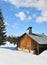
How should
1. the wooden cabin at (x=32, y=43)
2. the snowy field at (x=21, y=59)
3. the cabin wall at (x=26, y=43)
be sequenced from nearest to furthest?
the snowy field at (x=21, y=59) → the wooden cabin at (x=32, y=43) → the cabin wall at (x=26, y=43)

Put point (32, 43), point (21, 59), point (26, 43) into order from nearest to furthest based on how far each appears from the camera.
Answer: point (21, 59)
point (32, 43)
point (26, 43)

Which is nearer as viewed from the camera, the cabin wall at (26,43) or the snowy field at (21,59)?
the snowy field at (21,59)

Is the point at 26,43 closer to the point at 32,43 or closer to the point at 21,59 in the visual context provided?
the point at 32,43

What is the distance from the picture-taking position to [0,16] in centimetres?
5878

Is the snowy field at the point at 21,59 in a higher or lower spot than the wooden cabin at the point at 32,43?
lower

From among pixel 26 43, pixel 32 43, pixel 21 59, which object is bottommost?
pixel 21 59

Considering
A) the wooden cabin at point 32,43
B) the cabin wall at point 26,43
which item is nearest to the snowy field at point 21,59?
the wooden cabin at point 32,43

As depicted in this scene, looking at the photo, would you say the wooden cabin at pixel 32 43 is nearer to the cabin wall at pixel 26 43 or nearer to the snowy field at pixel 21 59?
the cabin wall at pixel 26 43

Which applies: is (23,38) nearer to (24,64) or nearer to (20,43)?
(20,43)

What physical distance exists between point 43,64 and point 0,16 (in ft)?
134

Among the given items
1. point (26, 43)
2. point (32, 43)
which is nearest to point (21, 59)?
point (32, 43)

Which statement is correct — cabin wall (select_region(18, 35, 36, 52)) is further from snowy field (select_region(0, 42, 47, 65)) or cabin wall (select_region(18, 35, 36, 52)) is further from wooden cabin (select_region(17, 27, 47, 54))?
snowy field (select_region(0, 42, 47, 65))

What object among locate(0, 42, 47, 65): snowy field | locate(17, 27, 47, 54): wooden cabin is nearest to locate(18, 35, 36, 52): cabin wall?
locate(17, 27, 47, 54): wooden cabin

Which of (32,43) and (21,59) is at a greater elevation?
(32,43)
